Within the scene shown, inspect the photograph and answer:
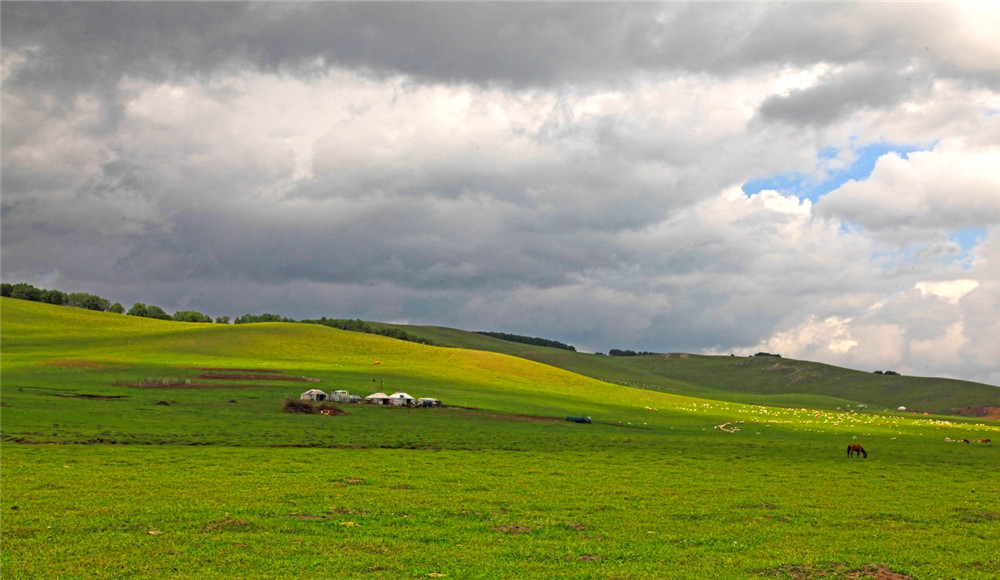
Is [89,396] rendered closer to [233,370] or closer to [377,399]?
[233,370]

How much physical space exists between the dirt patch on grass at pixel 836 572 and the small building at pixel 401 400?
80.4 m

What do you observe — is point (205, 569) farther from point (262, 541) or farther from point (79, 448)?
point (79, 448)

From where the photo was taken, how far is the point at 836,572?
19234 mm

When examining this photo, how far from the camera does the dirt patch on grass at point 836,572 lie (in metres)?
18.8

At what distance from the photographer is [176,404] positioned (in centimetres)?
8200

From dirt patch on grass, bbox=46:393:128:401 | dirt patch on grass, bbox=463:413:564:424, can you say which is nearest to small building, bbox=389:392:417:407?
dirt patch on grass, bbox=463:413:564:424

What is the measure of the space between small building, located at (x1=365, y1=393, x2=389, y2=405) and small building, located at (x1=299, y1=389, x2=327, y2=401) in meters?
5.95

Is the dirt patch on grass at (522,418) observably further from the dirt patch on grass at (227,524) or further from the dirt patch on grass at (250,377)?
the dirt patch on grass at (227,524)

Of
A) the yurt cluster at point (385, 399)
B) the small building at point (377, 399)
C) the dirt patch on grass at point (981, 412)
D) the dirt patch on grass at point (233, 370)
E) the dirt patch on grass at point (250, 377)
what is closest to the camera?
the yurt cluster at point (385, 399)

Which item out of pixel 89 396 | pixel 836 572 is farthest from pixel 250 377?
pixel 836 572

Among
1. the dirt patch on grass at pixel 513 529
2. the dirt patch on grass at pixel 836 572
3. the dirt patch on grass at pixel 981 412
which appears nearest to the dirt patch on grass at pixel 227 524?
the dirt patch on grass at pixel 513 529

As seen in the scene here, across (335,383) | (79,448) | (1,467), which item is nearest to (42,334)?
(335,383)

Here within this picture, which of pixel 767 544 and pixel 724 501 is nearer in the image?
pixel 767 544

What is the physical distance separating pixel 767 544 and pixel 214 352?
13337 cm
